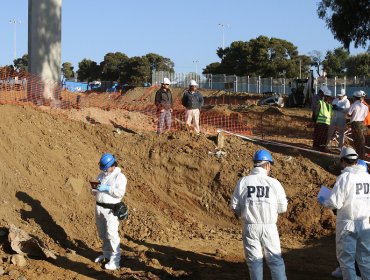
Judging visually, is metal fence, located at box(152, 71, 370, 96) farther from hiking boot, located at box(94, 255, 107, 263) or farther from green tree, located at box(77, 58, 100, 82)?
hiking boot, located at box(94, 255, 107, 263)

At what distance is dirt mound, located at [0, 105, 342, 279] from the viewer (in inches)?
376

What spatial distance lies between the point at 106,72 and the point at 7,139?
68.1 meters

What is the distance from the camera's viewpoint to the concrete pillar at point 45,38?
778 inches

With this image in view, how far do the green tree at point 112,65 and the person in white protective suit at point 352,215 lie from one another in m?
70.4

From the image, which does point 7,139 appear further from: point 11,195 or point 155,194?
point 155,194

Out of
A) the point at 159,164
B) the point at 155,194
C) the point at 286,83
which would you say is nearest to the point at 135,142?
the point at 159,164

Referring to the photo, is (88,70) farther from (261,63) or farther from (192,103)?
(192,103)

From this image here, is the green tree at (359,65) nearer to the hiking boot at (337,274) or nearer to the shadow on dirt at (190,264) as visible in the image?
the shadow on dirt at (190,264)

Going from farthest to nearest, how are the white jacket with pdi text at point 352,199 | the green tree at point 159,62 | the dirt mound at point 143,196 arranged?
1. the green tree at point 159,62
2. the dirt mound at point 143,196
3. the white jacket with pdi text at point 352,199

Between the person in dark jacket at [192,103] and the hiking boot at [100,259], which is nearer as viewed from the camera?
the hiking boot at [100,259]

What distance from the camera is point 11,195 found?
10492 mm

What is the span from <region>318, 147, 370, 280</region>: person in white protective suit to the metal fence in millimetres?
36500

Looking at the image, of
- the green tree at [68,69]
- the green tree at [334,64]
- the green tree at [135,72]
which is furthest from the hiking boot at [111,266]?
the green tree at [68,69]

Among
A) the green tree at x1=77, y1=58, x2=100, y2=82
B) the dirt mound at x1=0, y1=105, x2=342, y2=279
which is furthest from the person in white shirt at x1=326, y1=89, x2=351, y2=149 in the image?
the green tree at x1=77, y1=58, x2=100, y2=82
